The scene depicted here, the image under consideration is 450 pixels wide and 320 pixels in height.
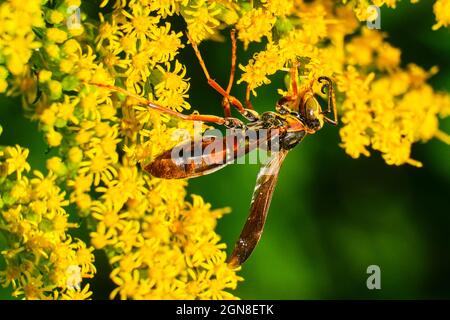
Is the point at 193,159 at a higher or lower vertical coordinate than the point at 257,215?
higher

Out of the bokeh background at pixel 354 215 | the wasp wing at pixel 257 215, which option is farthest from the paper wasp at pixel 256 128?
the bokeh background at pixel 354 215

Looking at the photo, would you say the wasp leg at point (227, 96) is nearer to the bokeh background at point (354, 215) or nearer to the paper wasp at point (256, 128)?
the paper wasp at point (256, 128)

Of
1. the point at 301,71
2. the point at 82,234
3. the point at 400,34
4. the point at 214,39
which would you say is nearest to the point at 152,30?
the point at 214,39

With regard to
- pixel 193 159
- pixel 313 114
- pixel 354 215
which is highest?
pixel 313 114

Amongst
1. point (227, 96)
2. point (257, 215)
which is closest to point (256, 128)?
point (227, 96)

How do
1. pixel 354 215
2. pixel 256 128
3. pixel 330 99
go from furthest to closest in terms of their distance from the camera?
pixel 354 215, pixel 330 99, pixel 256 128

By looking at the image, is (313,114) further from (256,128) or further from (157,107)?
(157,107)
